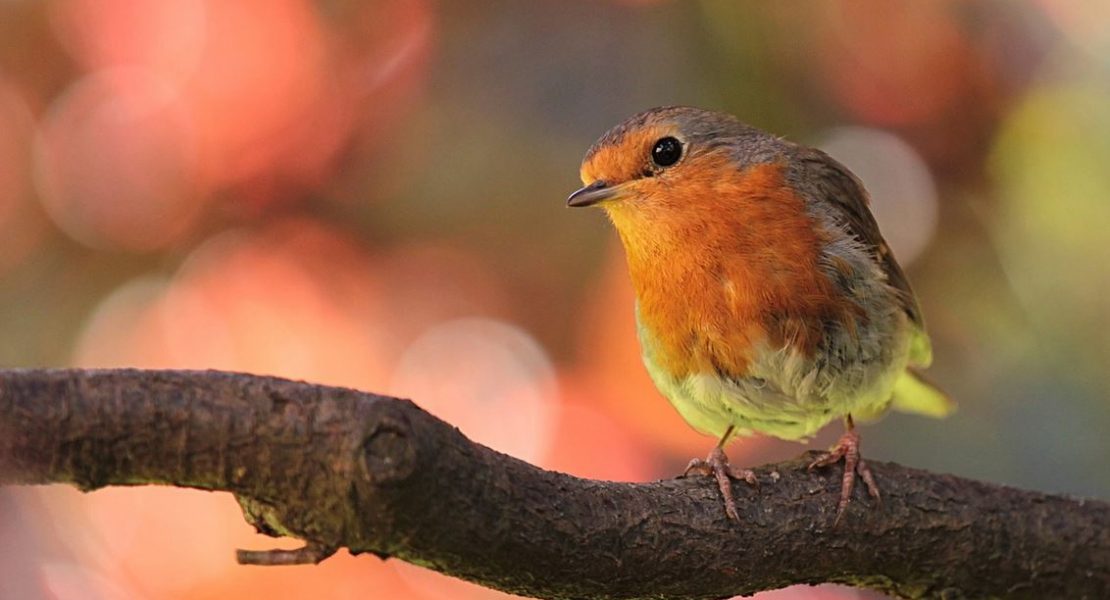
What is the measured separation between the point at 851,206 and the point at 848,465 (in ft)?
2.14

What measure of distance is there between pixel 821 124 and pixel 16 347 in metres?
1.88

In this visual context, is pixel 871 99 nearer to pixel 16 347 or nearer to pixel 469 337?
pixel 469 337

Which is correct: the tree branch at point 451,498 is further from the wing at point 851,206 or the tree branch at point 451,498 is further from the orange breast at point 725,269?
the wing at point 851,206

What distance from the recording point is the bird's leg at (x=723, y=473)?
1995mm

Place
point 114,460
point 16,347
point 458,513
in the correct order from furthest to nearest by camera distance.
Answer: point 16,347 < point 458,513 < point 114,460

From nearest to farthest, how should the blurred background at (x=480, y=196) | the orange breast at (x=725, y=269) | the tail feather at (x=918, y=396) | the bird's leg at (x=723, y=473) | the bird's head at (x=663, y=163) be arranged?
the bird's leg at (x=723, y=473)
the orange breast at (x=725, y=269)
the bird's head at (x=663, y=163)
the blurred background at (x=480, y=196)
the tail feather at (x=918, y=396)

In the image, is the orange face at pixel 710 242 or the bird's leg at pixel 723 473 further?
the orange face at pixel 710 242

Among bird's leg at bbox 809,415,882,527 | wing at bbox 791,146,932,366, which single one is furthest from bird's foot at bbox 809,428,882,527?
wing at bbox 791,146,932,366

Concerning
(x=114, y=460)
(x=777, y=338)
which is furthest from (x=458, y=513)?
(x=777, y=338)

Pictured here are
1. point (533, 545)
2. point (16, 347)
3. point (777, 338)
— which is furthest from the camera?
point (16, 347)

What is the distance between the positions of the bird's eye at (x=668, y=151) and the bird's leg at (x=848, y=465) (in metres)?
0.66

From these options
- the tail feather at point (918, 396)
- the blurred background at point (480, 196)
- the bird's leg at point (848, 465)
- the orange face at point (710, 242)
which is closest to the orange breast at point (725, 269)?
the orange face at point (710, 242)

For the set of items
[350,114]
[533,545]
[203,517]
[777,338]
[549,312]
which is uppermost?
[350,114]

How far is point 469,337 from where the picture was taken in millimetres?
2898
